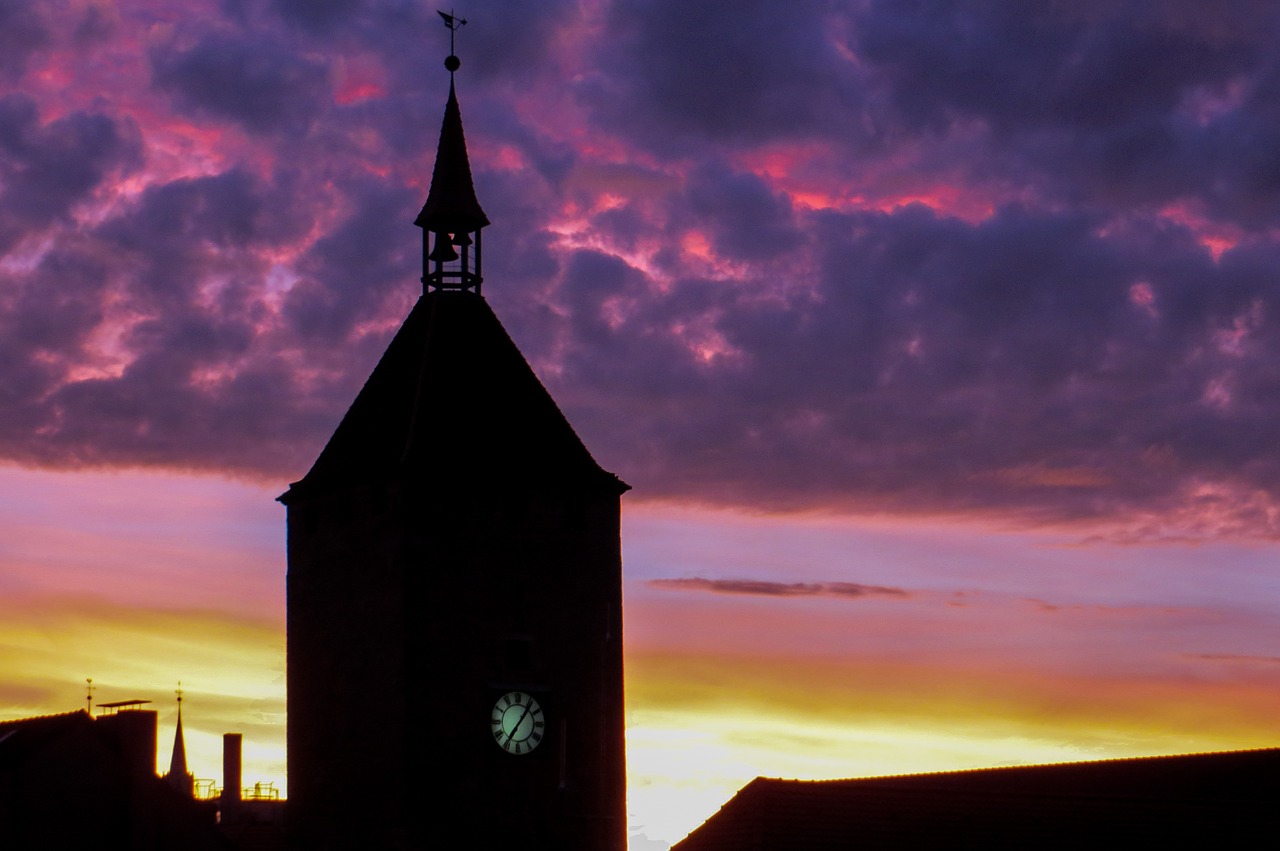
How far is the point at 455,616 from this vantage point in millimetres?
48625

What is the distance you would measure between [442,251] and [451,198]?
133 cm

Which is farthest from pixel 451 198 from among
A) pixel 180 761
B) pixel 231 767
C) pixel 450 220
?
pixel 180 761

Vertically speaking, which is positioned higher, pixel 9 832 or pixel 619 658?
pixel 619 658

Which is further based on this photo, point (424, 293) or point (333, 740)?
point (424, 293)

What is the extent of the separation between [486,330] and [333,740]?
10391 mm

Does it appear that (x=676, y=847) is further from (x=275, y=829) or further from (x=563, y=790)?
(x=275, y=829)

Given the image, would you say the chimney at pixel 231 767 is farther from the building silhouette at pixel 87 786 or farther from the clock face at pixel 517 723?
the clock face at pixel 517 723

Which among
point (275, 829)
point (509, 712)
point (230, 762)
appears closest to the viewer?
point (509, 712)

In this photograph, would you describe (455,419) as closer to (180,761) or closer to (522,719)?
(522,719)

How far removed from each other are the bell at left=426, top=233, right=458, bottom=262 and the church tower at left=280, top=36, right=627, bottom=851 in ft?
4.60

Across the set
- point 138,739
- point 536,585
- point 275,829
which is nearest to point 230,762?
point 275,829

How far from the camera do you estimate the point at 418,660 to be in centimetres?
4797

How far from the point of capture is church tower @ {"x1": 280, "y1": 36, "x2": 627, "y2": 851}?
47719 mm

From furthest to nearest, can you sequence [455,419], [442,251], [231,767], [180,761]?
[180,761] → [231,767] → [442,251] → [455,419]
